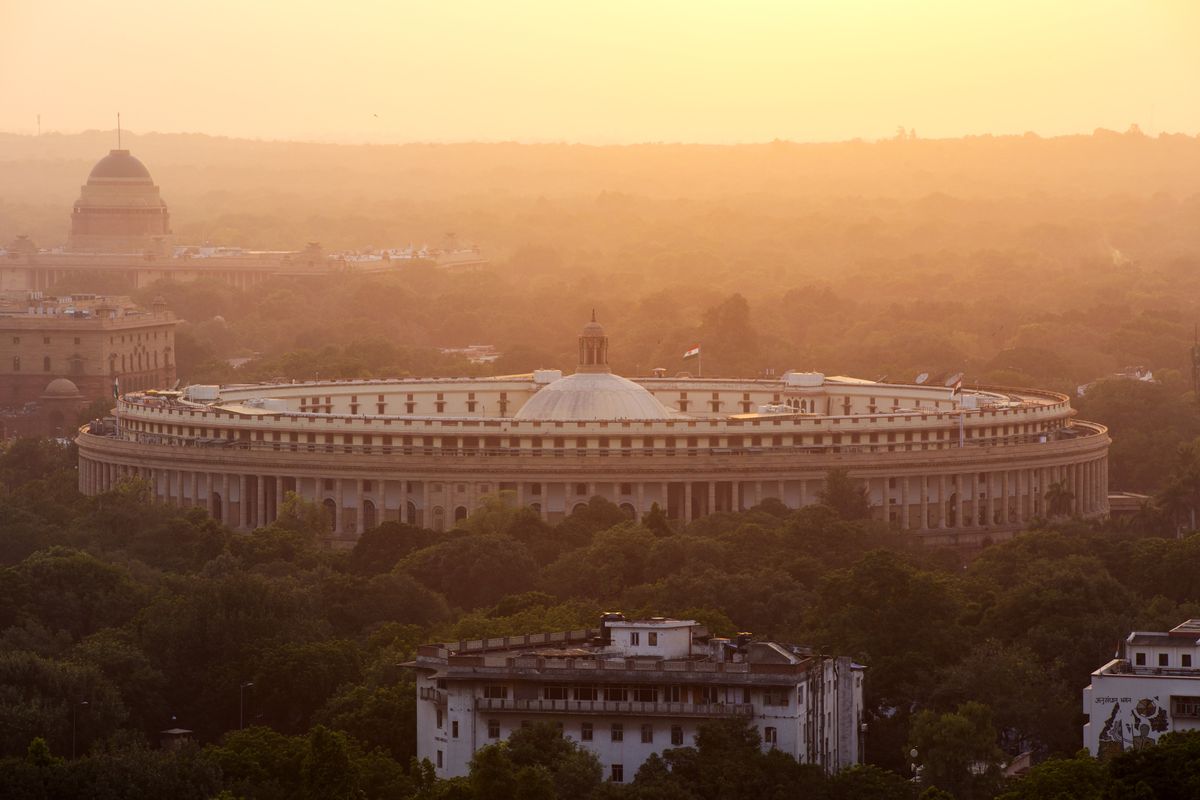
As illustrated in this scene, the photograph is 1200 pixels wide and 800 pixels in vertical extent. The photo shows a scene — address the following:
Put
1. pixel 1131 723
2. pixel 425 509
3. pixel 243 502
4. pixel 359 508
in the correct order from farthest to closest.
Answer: pixel 243 502
pixel 359 508
pixel 425 509
pixel 1131 723

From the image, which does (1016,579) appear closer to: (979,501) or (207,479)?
(979,501)

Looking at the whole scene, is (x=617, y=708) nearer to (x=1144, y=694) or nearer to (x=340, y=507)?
(x=1144, y=694)

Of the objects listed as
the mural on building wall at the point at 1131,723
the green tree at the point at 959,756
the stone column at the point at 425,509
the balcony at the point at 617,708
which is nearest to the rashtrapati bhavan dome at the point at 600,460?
the stone column at the point at 425,509

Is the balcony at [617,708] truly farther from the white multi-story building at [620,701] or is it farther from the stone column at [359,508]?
the stone column at [359,508]

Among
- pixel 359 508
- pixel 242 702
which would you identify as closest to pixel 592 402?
pixel 359 508

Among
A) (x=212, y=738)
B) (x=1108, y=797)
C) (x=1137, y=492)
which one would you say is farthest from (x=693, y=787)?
(x=1137, y=492)

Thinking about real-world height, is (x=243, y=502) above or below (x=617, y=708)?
above
